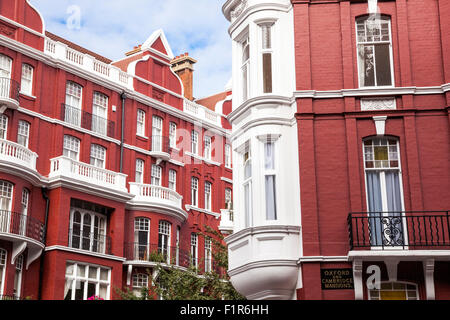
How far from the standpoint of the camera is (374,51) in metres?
21.3

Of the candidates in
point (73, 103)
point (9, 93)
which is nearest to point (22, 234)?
point (9, 93)

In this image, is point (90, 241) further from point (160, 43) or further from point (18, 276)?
point (160, 43)

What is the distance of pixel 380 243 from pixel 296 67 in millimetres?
5460

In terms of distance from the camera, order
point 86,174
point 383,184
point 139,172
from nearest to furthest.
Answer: point 383,184, point 86,174, point 139,172

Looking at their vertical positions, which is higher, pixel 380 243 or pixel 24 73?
pixel 24 73

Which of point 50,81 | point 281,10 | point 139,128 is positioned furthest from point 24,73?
point 281,10

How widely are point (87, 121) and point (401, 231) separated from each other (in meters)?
26.0

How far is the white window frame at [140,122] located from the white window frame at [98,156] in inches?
126

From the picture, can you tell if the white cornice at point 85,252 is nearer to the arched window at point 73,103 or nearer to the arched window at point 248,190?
the arched window at point 73,103

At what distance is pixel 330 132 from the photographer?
20391 mm

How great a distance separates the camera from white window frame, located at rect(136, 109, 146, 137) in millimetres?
44938

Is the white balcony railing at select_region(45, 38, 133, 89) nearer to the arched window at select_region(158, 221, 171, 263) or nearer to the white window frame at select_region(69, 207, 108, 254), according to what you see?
the white window frame at select_region(69, 207, 108, 254)
